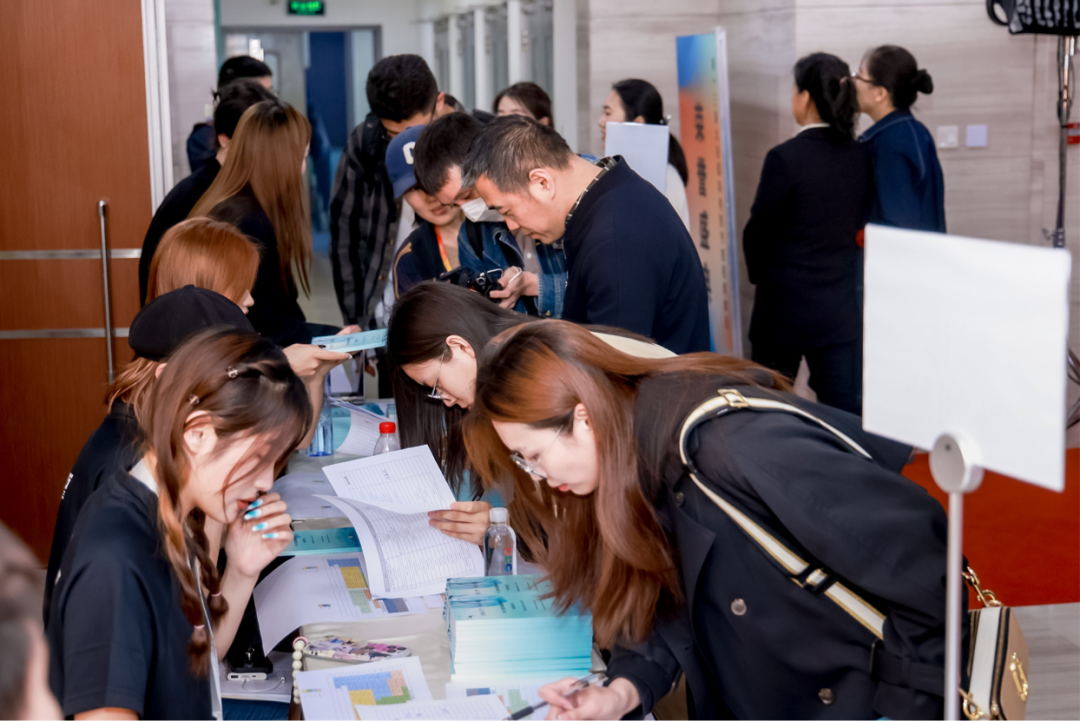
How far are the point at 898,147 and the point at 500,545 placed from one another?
9.29ft

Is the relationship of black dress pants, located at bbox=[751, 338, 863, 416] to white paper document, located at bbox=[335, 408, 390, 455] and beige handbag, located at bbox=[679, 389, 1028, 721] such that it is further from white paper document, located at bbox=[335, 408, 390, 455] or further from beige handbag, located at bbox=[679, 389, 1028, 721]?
beige handbag, located at bbox=[679, 389, 1028, 721]

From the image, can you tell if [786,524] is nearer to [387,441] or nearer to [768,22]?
[387,441]

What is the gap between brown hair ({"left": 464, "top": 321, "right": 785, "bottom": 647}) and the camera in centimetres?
144

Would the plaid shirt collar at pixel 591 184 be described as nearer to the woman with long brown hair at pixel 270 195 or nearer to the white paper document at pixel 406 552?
the white paper document at pixel 406 552

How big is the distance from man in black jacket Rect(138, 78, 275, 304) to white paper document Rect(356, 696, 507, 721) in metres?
2.16

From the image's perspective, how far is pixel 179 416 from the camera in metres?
1.40

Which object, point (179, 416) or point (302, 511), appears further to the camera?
point (302, 511)

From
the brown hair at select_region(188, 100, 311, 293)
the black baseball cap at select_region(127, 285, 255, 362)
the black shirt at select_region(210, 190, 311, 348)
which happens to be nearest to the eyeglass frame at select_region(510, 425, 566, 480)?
the black baseball cap at select_region(127, 285, 255, 362)

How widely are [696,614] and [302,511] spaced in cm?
99

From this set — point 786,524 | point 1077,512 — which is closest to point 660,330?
point 786,524

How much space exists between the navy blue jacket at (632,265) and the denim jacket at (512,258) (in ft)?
1.17

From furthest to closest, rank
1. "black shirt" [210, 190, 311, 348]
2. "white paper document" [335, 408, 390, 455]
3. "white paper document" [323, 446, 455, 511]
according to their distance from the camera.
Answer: "black shirt" [210, 190, 311, 348] < "white paper document" [335, 408, 390, 455] < "white paper document" [323, 446, 455, 511]

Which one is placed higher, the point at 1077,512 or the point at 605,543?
the point at 605,543

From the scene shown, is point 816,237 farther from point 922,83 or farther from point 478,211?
point 478,211
